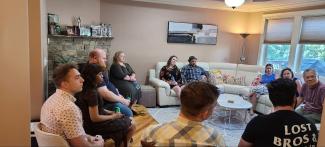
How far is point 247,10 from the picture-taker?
234 inches

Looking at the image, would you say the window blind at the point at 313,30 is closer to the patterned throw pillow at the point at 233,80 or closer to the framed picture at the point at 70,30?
the patterned throw pillow at the point at 233,80

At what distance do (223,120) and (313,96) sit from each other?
4.66 ft

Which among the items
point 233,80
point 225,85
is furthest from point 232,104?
point 233,80

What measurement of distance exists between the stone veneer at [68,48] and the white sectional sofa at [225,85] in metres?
1.30

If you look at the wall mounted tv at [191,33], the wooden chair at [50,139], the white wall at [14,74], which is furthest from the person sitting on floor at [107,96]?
the wall mounted tv at [191,33]

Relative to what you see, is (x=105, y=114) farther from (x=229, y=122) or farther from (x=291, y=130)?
(x=229, y=122)

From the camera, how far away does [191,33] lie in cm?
572

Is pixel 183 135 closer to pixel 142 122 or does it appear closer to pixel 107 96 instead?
pixel 107 96

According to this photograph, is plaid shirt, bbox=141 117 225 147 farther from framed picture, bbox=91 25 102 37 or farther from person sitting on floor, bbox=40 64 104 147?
framed picture, bbox=91 25 102 37

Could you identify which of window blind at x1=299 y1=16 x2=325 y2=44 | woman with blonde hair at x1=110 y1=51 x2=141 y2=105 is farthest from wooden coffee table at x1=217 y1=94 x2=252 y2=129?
window blind at x1=299 y1=16 x2=325 y2=44

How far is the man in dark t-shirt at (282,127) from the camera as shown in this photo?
139cm

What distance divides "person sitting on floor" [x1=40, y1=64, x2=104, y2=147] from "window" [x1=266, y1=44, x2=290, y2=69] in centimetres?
494

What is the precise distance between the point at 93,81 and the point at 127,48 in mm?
3188

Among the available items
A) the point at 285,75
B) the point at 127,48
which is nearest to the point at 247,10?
the point at 285,75
